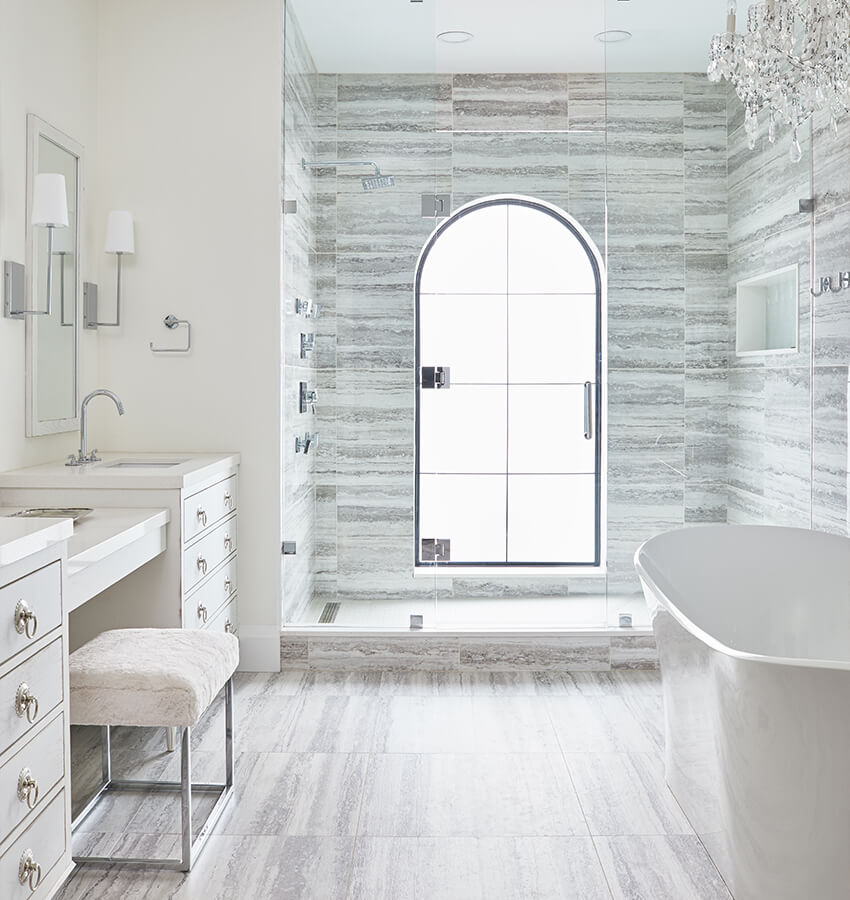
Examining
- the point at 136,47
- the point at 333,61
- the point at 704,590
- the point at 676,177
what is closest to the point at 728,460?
the point at 704,590

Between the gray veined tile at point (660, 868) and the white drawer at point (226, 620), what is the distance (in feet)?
5.47

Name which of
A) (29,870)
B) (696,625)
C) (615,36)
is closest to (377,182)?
(615,36)

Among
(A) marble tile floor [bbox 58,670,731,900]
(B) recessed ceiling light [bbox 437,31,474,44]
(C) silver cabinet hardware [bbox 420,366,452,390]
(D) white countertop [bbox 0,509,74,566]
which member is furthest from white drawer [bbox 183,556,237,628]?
(B) recessed ceiling light [bbox 437,31,474,44]

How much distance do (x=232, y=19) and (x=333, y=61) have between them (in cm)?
46

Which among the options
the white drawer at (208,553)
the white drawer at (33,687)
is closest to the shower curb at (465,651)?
the white drawer at (208,553)

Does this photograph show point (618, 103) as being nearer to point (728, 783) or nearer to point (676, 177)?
point (676, 177)

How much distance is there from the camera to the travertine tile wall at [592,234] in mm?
3914

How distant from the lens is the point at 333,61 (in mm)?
4184

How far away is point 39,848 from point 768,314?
326 centimetres

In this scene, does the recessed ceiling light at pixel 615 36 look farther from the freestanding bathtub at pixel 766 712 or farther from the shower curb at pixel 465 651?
the shower curb at pixel 465 651

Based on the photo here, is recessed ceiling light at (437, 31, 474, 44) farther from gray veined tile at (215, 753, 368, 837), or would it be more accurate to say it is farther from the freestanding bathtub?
gray veined tile at (215, 753, 368, 837)

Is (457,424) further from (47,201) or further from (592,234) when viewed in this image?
(47,201)

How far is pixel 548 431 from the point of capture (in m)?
4.46

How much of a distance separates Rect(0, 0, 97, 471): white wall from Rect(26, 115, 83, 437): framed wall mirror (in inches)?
1.6
